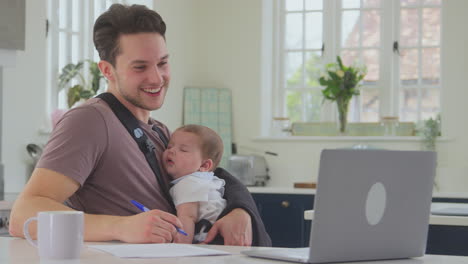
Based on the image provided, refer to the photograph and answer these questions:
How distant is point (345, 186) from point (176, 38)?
548cm

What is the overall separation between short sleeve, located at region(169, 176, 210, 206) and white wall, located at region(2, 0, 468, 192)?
4.25 metres

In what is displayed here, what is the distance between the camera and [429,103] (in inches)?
275

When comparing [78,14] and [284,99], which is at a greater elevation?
[78,14]

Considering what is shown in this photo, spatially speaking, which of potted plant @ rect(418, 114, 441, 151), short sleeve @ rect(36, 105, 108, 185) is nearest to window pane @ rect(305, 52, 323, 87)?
potted plant @ rect(418, 114, 441, 151)

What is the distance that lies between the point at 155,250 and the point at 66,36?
419 centimetres

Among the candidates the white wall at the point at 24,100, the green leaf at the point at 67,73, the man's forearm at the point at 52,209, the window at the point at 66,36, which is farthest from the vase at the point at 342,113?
the man's forearm at the point at 52,209

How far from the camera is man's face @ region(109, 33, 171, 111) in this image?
2.04 m

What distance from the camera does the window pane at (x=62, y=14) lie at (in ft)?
17.7

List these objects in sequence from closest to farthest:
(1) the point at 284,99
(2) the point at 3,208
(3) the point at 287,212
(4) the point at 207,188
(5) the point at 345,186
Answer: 1. (5) the point at 345,186
2. (4) the point at 207,188
3. (2) the point at 3,208
4. (3) the point at 287,212
5. (1) the point at 284,99

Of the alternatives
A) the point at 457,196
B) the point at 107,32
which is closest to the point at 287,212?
the point at 457,196

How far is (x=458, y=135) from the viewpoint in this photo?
6.54 metres

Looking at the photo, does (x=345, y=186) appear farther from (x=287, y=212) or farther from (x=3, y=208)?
(x=287, y=212)

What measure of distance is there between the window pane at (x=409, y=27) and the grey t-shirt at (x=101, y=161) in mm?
5450

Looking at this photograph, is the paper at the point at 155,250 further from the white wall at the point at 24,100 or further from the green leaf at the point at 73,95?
the green leaf at the point at 73,95
